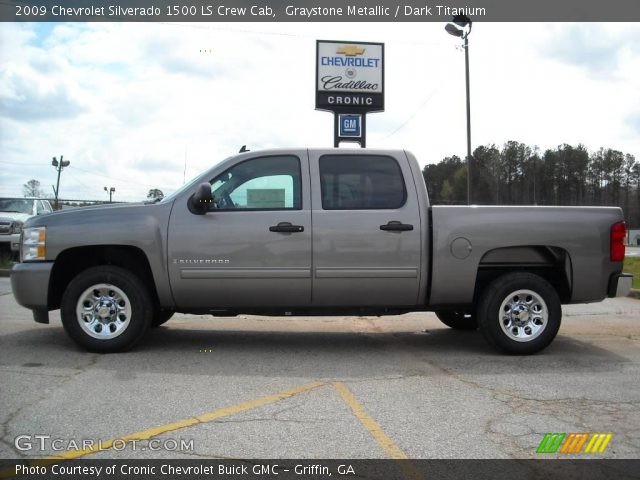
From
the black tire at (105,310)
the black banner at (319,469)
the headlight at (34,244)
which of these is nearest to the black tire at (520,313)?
the black banner at (319,469)

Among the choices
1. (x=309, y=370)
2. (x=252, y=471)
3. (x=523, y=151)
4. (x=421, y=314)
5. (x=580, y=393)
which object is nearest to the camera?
(x=252, y=471)

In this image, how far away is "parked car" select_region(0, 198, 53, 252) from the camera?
14.3 m

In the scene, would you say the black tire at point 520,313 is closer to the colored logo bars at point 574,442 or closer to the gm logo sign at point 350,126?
the colored logo bars at point 574,442

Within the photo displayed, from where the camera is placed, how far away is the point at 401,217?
5785mm

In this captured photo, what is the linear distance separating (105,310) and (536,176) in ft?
114

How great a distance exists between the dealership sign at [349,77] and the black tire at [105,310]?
12.5 metres

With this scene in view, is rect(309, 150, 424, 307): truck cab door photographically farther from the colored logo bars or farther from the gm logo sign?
the gm logo sign

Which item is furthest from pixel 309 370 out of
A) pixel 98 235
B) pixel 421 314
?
pixel 421 314

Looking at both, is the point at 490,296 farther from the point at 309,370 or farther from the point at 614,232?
the point at 309,370

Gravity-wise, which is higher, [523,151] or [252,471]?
[523,151]

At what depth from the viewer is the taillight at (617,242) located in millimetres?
5848

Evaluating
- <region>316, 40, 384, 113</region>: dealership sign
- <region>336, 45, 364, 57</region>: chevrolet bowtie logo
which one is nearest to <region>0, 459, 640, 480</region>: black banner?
<region>316, 40, 384, 113</region>: dealership sign

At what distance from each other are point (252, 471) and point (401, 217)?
323cm

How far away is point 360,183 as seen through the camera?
5.93 meters
